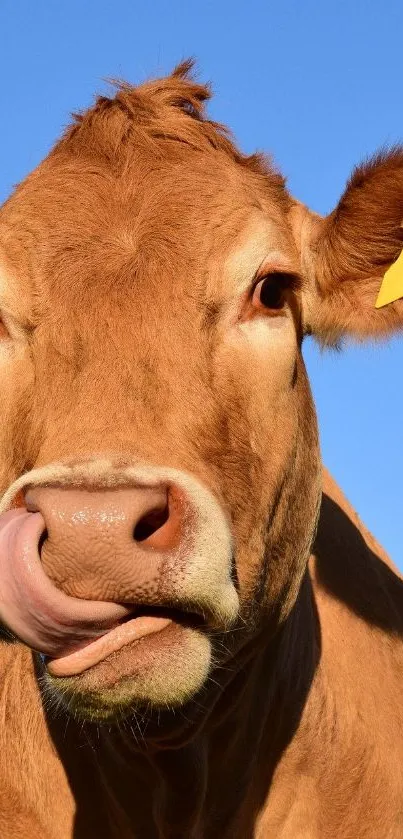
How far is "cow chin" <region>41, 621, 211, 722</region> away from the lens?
12.1 feet

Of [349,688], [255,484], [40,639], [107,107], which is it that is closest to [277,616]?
[255,484]

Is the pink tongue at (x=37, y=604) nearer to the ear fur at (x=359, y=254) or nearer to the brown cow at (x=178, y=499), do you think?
the brown cow at (x=178, y=499)

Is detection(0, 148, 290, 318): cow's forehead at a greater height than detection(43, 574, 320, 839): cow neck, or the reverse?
detection(0, 148, 290, 318): cow's forehead

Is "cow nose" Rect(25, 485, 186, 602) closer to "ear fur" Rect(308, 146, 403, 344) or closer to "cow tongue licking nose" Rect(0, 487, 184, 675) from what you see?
"cow tongue licking nose" Rect(0, 487, 184, 675)

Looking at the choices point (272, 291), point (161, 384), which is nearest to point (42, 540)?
point (161, 384)

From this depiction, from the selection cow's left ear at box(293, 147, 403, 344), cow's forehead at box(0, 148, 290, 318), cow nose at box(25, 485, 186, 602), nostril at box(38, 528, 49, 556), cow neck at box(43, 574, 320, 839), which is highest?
cow's left ear at box(293, 147, 403, 344)

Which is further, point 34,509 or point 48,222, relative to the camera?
point 48,222

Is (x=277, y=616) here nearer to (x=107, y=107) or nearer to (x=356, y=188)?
(x=356, y=188)

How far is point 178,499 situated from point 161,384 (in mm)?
544

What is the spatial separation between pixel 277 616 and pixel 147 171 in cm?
182

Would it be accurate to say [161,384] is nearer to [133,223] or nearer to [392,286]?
[133,223]

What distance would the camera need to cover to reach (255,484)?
456cm

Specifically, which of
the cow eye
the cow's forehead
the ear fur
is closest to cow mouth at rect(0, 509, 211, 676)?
the cow's forehead

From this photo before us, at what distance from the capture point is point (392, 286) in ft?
17.6
